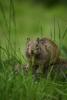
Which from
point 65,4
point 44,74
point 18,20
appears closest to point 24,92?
point 44,74

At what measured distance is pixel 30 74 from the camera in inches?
260

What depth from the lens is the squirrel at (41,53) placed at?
22.7ft

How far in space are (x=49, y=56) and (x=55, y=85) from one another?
0.50 meters

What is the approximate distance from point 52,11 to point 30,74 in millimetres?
13952

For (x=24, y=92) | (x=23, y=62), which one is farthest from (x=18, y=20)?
(x=24, y=92)

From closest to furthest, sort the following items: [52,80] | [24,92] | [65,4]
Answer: [24,92]
[52,80]
[65,4]

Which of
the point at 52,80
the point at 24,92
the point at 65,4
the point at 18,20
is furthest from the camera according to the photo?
the point at 65,4

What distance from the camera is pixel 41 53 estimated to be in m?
6.95

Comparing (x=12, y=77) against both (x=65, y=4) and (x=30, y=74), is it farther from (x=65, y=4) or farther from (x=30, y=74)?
(x=65, y=4)

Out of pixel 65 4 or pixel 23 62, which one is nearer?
pixel 23 62

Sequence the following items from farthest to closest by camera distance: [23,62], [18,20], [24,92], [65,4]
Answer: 1. [65,4]
2. [18,20]
3. [23,62]
4. [24,92]

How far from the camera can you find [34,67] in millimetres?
7051

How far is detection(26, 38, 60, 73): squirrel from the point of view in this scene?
692 centimetres

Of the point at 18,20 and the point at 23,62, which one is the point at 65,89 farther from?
the point at 18,20
